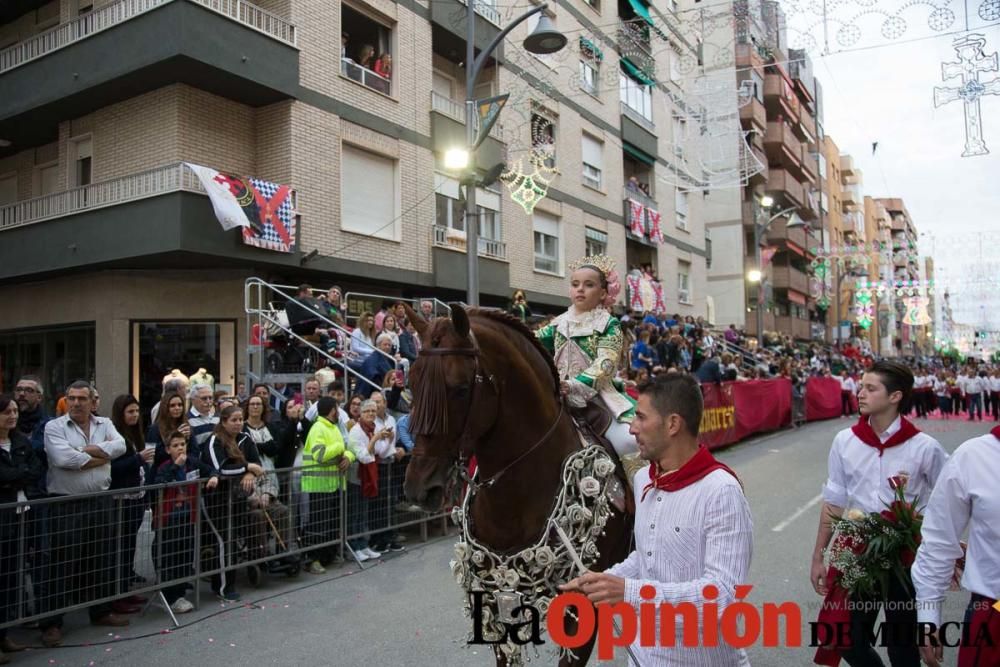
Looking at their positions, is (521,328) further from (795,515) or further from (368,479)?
(795,515)

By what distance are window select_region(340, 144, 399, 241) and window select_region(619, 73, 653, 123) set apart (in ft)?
44.7

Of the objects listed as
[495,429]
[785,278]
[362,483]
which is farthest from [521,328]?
[785,278]

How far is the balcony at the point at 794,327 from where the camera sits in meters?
42.2

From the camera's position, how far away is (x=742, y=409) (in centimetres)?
1817

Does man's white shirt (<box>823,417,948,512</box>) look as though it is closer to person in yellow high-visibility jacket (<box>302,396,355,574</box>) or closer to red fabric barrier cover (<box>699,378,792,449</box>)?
person in yellow high-visibility jacket (<box>302,396,355,574</box>)

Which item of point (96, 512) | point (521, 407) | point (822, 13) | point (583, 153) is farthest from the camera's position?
point (583, 153)

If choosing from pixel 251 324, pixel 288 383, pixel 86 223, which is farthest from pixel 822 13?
pixel 86 223

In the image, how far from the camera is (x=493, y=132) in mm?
19156

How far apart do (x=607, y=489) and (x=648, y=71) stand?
12.7 meters

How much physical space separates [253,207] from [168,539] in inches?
315

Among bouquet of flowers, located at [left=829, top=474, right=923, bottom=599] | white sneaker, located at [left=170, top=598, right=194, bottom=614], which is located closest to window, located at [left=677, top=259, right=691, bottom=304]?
white sneaker, located at [left=170, top=598, right=194, bottom=614]

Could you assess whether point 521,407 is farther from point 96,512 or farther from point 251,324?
point 251,324

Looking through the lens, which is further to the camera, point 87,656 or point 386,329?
point 386,329

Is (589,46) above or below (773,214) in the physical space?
below
